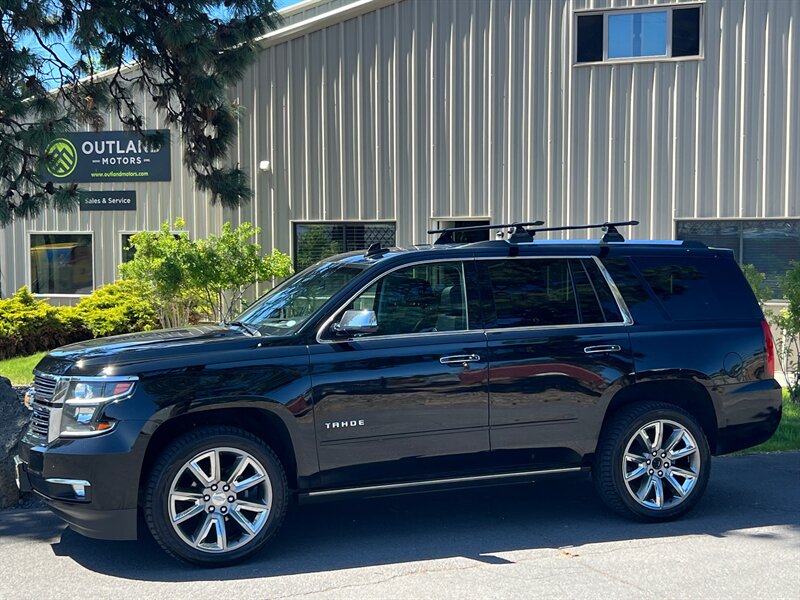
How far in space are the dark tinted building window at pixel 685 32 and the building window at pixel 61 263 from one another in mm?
10817

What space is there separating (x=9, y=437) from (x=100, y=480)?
2258 mm

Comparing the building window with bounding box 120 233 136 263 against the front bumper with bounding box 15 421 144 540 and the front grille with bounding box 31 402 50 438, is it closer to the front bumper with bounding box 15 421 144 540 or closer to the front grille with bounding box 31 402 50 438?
the front grille with bounding box 31 402 50 438

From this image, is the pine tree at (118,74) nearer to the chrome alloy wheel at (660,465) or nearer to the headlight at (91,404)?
the headlight at (91,404)

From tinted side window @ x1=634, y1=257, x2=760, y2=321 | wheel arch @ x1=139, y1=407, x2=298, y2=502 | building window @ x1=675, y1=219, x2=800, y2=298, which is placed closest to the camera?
wheel arch @ x1=139, y1=407, x2=298, y2=502

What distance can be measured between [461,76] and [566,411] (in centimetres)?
952

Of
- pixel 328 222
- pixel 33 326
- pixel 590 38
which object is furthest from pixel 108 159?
pixel 590 38

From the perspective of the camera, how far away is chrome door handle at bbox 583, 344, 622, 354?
629 cm

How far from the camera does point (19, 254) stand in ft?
59.7

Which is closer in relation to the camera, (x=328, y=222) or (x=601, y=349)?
(x=601, y=349)

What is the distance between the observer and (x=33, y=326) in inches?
620

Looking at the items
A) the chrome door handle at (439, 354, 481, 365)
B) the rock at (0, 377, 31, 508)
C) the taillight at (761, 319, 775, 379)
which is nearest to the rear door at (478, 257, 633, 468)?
the chrome door handle at (439, 354, 481, 365)

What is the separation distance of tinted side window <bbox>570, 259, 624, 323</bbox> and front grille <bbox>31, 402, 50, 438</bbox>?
3450mm

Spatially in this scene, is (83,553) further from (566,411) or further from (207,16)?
(207,16)

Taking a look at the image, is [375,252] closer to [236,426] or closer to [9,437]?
[236,426]
